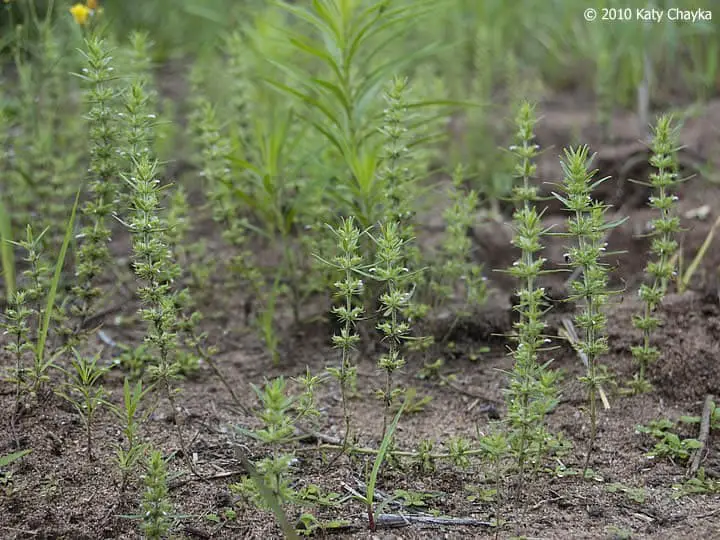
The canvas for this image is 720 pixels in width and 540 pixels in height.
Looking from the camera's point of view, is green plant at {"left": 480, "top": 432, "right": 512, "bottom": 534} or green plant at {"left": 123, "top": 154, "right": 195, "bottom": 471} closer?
green plant at {"left": 480, "top": 432, "right": 512, "bottom": 534}

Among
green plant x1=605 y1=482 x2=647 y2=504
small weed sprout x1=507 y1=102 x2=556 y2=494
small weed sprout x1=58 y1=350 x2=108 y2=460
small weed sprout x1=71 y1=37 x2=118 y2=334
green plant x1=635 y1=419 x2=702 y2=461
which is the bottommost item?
green plant x1=605 y1=482 x2=647 y2=504

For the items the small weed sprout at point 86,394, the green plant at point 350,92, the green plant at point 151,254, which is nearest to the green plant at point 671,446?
the green plant at point 350,92

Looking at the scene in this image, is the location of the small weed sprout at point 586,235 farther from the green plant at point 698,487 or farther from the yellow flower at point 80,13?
the yellow flower at point 80,13

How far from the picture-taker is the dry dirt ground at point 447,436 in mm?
2391

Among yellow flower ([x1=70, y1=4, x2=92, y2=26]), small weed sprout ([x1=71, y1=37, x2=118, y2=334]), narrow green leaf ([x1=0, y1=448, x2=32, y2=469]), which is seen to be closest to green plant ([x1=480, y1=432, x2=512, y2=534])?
narrow green leaf ([x1=0, y1=448, x2=32, y2=469])

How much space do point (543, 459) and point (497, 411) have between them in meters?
0.36

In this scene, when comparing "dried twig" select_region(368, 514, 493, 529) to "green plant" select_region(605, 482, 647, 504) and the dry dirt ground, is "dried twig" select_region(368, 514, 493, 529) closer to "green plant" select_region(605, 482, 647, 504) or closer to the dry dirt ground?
the dry dirt ground

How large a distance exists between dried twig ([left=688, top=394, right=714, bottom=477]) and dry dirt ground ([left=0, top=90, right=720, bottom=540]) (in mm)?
34

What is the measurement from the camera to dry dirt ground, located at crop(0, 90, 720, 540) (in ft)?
7.84

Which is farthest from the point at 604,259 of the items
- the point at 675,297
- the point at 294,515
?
the point at 294,515

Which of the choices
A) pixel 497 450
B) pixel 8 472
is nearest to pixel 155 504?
pixel 8 472

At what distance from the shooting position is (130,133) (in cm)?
272

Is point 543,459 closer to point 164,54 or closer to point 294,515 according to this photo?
point 294,515

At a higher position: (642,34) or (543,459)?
(642,34)
